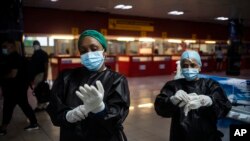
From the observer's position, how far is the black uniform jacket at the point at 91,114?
1345 millimetres

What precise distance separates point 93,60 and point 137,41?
10726 mm

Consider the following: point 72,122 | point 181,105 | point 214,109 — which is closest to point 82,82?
point 72,122

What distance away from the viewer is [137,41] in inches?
475

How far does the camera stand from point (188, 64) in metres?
2.05

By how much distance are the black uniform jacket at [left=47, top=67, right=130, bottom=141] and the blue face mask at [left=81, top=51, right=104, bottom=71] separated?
4 centimetres

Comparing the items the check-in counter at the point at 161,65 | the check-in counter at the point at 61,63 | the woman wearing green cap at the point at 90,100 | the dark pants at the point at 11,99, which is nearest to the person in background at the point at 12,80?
the dark pants at the point at 11,99

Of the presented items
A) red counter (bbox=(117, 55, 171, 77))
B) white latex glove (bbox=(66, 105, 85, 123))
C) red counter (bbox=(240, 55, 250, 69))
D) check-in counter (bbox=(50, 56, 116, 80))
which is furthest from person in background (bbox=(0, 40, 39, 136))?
red counter (bbox=(240, 55, 250, 69))

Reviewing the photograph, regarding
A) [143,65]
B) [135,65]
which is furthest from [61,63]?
[143,65]

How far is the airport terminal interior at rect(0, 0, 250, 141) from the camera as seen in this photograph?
4121 mm

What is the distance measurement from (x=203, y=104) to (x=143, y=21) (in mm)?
10516

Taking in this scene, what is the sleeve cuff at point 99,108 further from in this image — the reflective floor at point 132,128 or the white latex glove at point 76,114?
the reflective floor at point 132,128

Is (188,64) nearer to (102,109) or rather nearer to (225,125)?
(102,109)

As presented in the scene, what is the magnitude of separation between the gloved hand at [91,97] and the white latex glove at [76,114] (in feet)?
0.09

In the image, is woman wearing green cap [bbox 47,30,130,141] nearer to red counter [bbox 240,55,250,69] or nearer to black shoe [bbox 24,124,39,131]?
black shoe [bbox 24,124,39,131]
